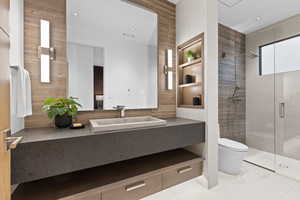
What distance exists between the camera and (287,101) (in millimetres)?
2543

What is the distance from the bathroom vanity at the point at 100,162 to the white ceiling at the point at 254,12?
2057 millimetres

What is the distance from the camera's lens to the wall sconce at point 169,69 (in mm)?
2123

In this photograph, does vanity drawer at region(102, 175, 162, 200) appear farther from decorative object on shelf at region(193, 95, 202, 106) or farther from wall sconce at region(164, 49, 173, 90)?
wall sconce at region(164, 49, 173, 90)

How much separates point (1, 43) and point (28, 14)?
0.95 meters

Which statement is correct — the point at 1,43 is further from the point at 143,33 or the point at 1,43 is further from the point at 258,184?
the point at 258,184

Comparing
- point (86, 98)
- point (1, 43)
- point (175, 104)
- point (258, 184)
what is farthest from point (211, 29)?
point (258, 184)

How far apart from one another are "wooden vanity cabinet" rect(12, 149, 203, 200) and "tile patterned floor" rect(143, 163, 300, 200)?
227 millimetres

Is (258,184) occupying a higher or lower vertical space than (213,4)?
lower

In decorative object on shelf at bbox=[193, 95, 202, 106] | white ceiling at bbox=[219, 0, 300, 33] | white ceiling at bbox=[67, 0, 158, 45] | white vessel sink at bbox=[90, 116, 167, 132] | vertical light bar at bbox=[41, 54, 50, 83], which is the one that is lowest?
white vessel sink at bbox=[90, 116, 167, 132]

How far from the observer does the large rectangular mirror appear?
1.57 m

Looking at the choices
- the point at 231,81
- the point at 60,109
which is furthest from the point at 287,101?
the point at 60,109

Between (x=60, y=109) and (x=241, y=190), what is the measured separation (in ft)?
7.58

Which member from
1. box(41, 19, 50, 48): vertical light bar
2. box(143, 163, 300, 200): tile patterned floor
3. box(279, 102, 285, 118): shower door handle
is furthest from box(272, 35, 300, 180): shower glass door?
box(41, 19, 50, 48): vertical light bar

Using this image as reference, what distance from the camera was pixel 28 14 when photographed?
4.36ft
